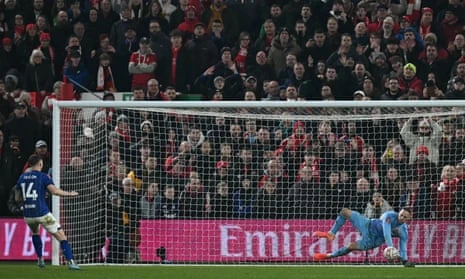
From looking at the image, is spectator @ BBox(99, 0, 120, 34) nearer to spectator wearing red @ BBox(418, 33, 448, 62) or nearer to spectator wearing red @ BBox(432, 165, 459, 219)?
spectator wearing red @ BBox(418, 33, 448, 62)

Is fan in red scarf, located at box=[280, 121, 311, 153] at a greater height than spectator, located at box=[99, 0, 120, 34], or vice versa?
spectator, located at box=[99, 0, 120, 34]

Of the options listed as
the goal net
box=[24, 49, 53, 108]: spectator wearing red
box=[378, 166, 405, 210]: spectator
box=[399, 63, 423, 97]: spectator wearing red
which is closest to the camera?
box=[378, 166, 405, 210]: spectator

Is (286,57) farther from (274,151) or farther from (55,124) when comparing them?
(55,124)

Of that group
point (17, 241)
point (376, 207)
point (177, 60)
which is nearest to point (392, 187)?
point (376, 207)

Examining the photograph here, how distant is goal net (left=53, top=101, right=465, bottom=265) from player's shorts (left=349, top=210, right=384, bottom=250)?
0.92m

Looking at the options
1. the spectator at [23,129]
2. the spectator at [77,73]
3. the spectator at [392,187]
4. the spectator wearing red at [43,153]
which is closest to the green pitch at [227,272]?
the spectator at [392,187]

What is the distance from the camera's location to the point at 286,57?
25703mm

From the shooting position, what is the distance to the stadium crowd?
74.4 ft

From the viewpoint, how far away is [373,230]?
859 inches

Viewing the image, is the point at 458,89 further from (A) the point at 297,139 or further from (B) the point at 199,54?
(B) the point at 199,54

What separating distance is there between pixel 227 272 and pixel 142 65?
7.18 meters

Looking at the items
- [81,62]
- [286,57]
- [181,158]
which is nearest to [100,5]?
[81,62]

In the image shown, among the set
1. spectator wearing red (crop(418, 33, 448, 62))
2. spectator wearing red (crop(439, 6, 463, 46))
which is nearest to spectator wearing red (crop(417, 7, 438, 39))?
spectator wearing red (crop(439, 6, 463, 46))

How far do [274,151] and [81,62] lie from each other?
18.5 feet
